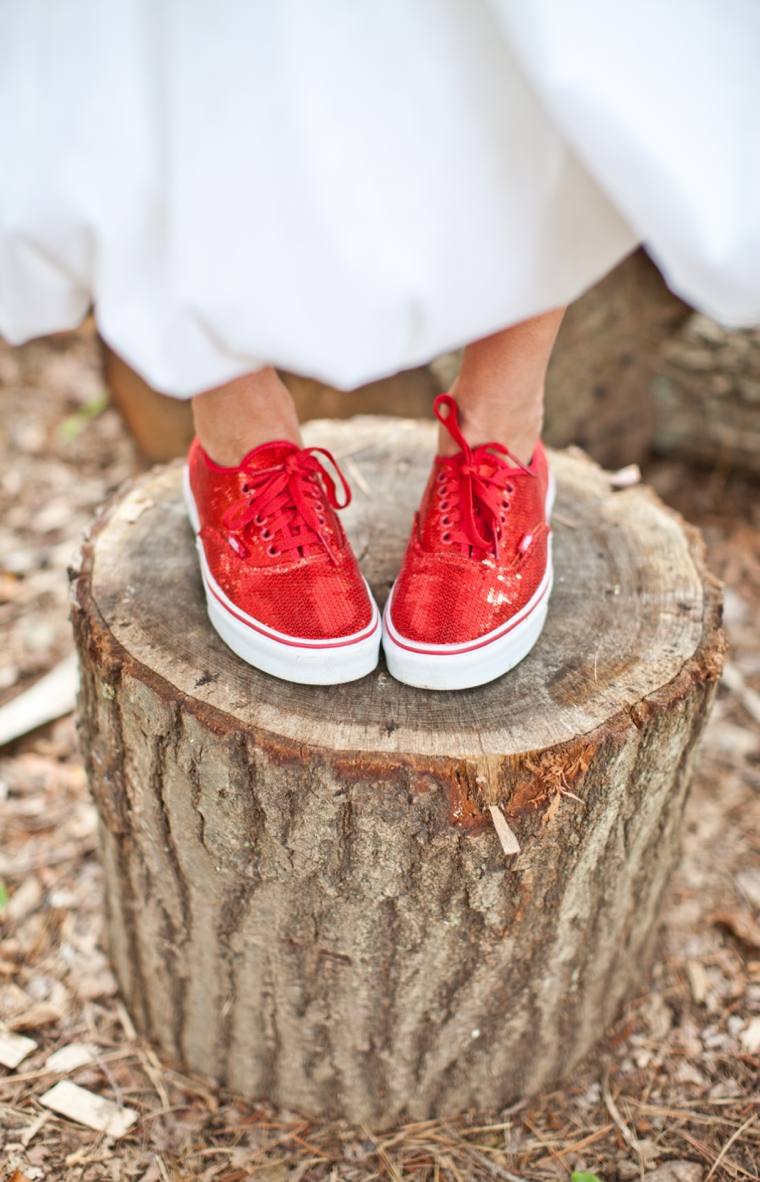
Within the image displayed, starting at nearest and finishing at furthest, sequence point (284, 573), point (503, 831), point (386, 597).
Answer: point (503, 831) < point (284, 573) < point (386, 597)

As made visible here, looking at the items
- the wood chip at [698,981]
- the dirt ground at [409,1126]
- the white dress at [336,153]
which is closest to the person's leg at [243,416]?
the white dress at [336,153]

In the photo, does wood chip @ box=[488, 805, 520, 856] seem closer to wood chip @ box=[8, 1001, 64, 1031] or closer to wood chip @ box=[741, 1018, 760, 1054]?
wood chip @ box=[741, 1018, 760, 1054]

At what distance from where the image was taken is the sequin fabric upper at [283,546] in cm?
112

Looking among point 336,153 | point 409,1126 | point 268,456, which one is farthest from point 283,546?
point 409,1126

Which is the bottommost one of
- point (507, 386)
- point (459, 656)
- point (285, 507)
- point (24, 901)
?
point (24, 901)

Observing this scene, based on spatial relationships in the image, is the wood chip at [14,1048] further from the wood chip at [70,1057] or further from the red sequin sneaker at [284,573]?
the red sequin sneaker at [284,573]

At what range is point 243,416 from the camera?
121 centimetres

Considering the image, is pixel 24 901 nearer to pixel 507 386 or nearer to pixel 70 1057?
pixel 70 1057

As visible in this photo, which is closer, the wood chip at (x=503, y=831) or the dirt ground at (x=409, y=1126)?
the wood chip at (x=503, y=831)

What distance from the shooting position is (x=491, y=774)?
3.39ft

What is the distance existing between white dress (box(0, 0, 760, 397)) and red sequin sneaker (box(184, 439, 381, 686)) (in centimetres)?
35

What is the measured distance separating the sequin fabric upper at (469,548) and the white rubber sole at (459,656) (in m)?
0.01

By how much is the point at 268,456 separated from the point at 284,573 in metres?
0.18

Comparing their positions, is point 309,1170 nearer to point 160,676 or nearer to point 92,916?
point 92,916
